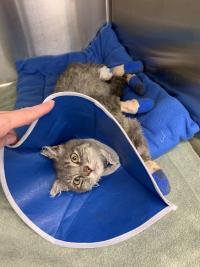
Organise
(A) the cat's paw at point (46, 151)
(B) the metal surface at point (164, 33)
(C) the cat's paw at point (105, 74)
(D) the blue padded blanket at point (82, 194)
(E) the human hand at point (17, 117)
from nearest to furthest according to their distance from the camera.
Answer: (E) the human hand at point (17, 117), (D) the blue padded blanket at point (82, 194), (B) the metal surface at point (164, 33), (A) the cat's paw at point (46, 151), (C) the cat's paw at point (105, 74)

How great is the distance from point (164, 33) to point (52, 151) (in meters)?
0.78

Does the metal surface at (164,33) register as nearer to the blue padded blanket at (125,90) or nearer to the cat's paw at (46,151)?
the blue padded blanket at (125,90)

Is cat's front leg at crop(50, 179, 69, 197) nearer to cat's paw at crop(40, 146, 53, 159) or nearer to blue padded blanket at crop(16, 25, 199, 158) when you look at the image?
cat's paw at crop(40, 146, 53, 159)

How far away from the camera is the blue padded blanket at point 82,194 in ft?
3.74

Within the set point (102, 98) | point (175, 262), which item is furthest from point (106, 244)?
point (102, 98)

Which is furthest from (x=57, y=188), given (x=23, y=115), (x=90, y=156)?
(x=23, y=115)

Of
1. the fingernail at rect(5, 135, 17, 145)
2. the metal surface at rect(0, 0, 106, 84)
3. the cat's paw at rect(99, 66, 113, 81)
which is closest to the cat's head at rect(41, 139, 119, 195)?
the fingernail at rect(5, 135, 17, 145)

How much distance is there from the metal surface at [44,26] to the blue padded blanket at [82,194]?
2.87 ft

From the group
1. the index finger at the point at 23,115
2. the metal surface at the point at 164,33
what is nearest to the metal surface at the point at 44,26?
the metal surface at the point at 164,33

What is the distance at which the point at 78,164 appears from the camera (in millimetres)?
1411

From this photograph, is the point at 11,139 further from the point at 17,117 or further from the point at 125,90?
the point at 125,90

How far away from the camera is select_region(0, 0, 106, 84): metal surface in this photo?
1894 mm

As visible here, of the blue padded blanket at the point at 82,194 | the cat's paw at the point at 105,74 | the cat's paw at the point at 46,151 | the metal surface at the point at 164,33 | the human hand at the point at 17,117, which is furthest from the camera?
the cat's paw at the point at 105,74

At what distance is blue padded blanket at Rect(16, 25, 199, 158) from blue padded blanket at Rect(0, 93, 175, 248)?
16 cm
